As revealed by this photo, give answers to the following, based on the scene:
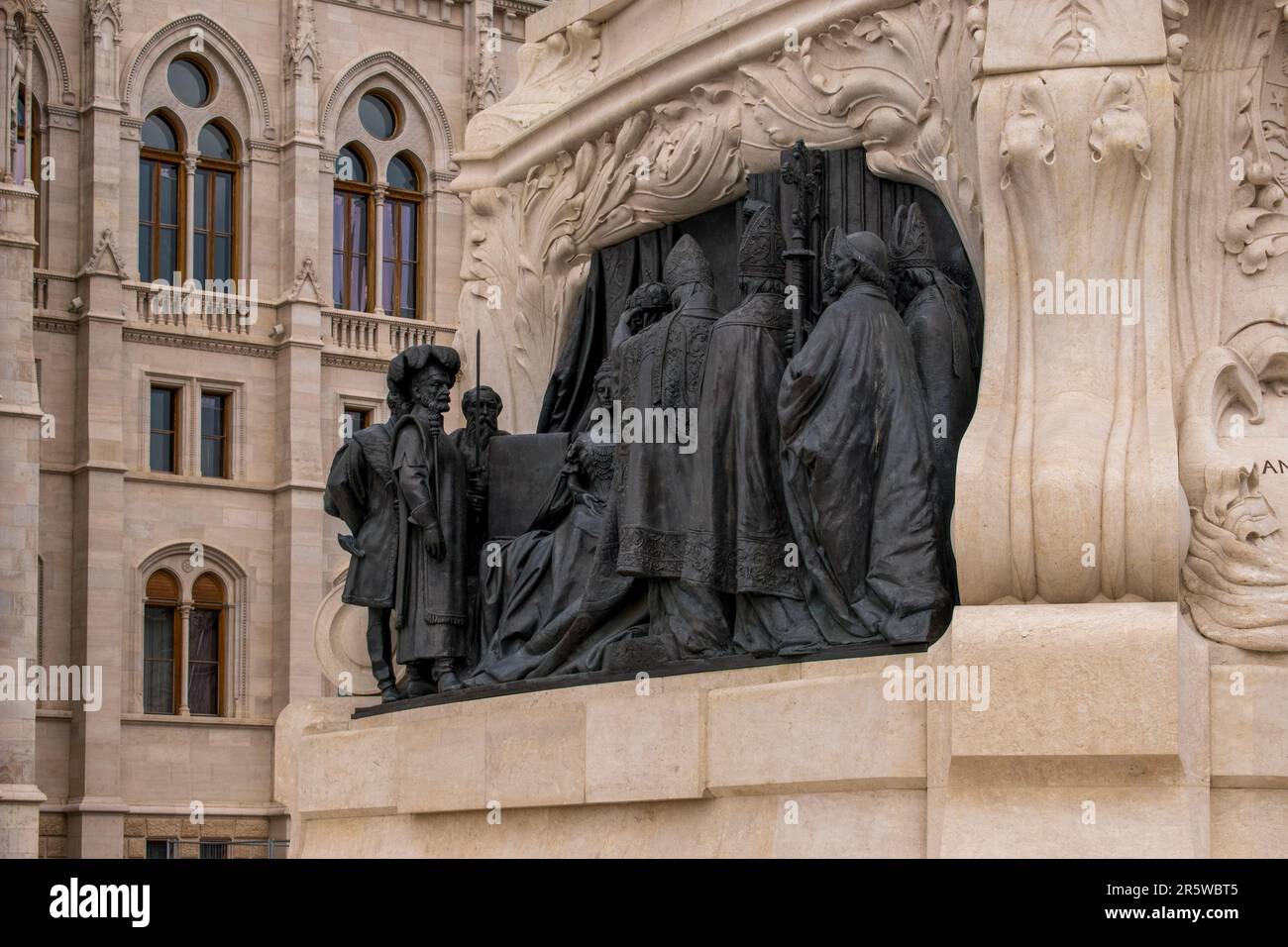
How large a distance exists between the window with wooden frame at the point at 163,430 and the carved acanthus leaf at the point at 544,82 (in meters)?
32.5

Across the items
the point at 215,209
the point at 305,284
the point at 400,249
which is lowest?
the point at 305,284

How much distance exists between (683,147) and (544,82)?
67.3 inches

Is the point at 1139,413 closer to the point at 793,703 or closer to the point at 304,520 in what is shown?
the point at 793,703

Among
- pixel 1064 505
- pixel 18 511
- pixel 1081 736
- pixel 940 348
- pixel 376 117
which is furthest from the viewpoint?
pixel 376 117

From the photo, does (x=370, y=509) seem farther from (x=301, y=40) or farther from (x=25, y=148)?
(x=301, y=40)

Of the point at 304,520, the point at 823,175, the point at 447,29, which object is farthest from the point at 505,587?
the point at 447,29

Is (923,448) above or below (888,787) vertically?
above

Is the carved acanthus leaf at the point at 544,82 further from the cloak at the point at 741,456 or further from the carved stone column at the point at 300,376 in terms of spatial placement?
the carved stone column at the point at 300,376

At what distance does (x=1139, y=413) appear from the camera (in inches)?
300

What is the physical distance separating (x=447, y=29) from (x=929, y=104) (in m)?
39.5

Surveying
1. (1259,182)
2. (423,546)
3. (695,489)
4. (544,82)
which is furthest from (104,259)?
(1259,182)

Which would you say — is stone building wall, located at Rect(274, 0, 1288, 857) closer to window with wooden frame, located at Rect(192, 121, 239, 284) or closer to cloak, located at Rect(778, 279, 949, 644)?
cloak, located at Rect(778, 279, 949, 644)

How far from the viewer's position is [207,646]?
142 feet

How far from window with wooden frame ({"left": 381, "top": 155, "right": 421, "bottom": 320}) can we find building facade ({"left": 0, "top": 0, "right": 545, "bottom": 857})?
0.05 meters
